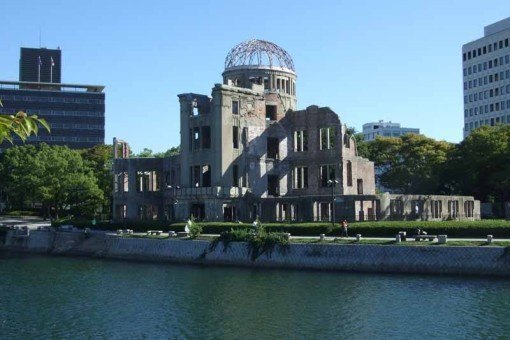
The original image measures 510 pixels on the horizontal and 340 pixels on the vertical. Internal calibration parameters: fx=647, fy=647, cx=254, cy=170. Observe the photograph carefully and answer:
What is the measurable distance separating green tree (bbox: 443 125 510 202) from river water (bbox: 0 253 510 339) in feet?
142

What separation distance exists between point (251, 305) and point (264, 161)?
135ft

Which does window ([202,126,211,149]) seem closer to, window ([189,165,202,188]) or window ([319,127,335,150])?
window ([189,165,202,188])

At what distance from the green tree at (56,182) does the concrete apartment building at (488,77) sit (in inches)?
3195

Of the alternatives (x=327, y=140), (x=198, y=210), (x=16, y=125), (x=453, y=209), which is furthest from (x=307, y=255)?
(x=16, y=125)

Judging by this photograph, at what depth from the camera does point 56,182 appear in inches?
3642

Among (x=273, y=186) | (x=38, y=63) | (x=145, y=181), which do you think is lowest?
(x=273, y=186)

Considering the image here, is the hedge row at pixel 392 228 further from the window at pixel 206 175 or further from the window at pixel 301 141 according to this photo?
the window at pixel 301 141

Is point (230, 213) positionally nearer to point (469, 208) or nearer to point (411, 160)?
point (469, 208)

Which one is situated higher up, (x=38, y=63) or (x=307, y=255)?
(x=38, y=63)

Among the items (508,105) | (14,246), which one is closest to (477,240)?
(14,246)

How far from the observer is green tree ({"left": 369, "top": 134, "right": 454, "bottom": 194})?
91.9 m

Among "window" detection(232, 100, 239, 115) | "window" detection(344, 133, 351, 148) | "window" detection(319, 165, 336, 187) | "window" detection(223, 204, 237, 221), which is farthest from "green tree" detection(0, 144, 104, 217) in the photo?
"window" detection(344, 133, 351, 148)

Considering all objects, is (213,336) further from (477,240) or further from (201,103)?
(201,103)

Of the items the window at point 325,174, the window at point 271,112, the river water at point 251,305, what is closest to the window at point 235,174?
the window at point 271,112
